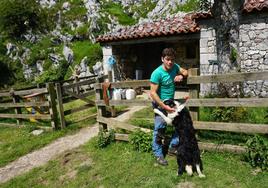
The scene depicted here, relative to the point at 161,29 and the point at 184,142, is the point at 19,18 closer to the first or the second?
the point at 161,29

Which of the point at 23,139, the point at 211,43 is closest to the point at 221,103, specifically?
the point at 23,139

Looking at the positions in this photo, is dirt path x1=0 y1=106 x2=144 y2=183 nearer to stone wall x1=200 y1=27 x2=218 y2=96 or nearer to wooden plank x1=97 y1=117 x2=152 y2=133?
wooden plank x1=97 y1=117 x2=152 y2=133

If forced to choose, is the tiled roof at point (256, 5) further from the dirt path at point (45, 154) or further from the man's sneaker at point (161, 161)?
the man's sneaker at point (161, 161)

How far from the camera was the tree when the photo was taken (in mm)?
21922

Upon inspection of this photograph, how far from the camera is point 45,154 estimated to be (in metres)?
7.09

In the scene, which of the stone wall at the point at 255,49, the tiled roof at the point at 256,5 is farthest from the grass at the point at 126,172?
the tiled roof at the point at 256,5

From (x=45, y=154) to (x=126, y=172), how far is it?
279 cm

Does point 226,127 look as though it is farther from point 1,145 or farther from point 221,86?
point 1,145

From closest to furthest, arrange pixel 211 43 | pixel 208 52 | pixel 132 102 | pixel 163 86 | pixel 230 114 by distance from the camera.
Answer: pixel 163 86 < pixel 132 102 < pixel 230 114 < pixel 211 43 < pixel 208 52

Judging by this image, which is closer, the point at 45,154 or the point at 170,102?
the point at 170,102

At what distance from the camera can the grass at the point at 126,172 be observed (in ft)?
14.7

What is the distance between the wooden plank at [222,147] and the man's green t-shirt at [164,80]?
3.78 ft

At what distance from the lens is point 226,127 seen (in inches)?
199

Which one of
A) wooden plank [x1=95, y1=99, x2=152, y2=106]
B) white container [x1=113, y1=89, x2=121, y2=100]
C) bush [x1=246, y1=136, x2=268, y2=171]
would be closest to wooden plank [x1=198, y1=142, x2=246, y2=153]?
bush [x1=246, y1=136, x2=268, y2=171]
